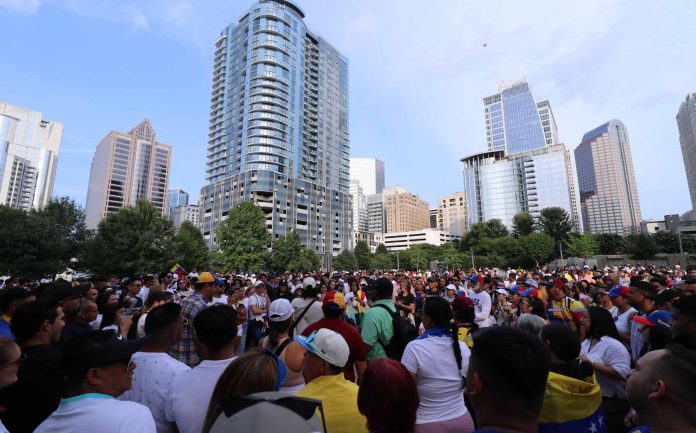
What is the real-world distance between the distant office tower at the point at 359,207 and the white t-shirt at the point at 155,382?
176912 millimetres

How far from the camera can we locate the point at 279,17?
8806cm

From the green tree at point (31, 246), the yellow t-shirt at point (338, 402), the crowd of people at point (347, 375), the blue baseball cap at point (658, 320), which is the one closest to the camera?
the crowd of people at point (347, 375)

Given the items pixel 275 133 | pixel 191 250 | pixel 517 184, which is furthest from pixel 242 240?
pixel 517 184

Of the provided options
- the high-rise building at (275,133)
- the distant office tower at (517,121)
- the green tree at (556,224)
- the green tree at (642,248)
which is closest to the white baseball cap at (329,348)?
the green tree at (642,248)

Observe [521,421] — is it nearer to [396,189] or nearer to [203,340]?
[203,340]

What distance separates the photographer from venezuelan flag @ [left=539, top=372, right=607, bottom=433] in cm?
234

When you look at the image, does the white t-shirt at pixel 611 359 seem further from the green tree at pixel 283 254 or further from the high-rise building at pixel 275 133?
the high-rise building at pixel 275 133

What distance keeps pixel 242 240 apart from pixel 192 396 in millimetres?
41445

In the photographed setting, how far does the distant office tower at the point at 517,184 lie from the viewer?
106 metres

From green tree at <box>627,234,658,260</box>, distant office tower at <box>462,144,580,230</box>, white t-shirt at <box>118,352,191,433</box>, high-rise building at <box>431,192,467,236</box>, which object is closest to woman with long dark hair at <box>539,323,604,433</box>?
white t-shirt at <box>118,352,191,433</box>

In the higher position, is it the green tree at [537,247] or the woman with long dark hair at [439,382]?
the green tree at [537,247]

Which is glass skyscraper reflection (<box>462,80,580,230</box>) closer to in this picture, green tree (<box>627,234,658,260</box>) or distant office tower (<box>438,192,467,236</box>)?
distant office tower (<box>438,192,467,236</box>)

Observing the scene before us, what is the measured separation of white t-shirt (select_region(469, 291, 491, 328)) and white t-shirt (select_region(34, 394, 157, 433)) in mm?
6996

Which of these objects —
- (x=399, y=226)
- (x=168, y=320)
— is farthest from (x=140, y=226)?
(x=399, y=226)
